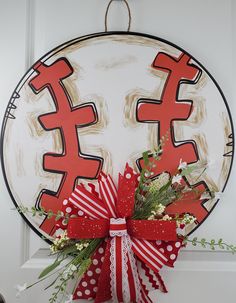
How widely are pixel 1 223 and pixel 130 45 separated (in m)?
0.69

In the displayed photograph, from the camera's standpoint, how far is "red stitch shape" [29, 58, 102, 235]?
92cm

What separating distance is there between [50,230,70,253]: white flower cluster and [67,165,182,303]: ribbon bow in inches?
1.5

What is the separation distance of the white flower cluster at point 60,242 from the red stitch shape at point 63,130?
0.16ft

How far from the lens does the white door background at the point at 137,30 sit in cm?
93

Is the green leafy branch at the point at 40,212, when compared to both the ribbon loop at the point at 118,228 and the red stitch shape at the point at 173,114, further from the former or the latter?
the red stitch shape at the point at 173,114

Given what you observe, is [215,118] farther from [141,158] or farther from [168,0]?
[168,0]

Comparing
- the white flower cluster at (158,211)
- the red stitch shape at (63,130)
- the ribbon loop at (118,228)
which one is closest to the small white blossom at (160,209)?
the white flower cluster at (158,211)

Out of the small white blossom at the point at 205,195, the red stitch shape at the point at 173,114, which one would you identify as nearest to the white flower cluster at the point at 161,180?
the red stitch shape at the point at 173,114

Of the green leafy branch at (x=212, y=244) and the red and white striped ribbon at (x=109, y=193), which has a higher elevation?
the red and white striped ribbon at (x=109, y=193)

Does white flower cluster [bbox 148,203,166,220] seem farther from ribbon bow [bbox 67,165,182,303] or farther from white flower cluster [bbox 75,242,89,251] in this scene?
white flower cluster [bbox 75,242,89,251]

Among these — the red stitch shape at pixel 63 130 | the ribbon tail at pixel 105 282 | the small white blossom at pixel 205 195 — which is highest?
the red stitch shape at pixel 63 130

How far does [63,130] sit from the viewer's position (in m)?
0.94

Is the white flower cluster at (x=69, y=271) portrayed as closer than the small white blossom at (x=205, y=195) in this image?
Yes

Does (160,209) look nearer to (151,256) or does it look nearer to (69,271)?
(151,256)
